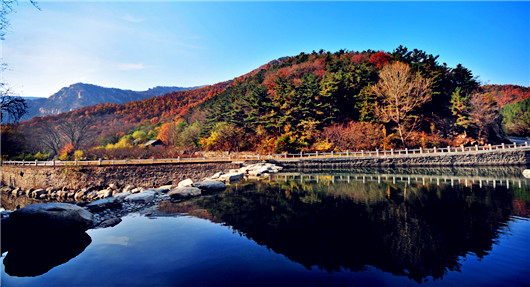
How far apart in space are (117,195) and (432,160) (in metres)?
33.2

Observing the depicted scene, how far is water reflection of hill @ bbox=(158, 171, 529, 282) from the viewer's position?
5336mm

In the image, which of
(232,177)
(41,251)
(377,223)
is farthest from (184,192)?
(377,223)

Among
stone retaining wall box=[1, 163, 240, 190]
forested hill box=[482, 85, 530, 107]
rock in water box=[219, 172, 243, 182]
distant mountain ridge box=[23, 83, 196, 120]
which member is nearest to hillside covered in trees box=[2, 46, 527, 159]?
stone retaining wall box=[1, 163, 240, 190]

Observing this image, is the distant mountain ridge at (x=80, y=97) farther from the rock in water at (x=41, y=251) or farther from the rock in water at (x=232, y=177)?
the rock in water at (x=41, y=251)

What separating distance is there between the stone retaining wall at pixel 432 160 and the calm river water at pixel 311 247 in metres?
18.5

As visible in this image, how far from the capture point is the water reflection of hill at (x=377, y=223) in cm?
534

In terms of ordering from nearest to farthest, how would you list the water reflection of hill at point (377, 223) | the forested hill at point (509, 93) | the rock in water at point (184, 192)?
the water reflection of hill at point (377, 223) → the rock in water at point (184, 192) → the forested hill at point (509, 93)

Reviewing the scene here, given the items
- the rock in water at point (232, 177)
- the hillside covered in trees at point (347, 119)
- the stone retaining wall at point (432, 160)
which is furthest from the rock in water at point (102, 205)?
the hillside covered in trees at point (347, 119)

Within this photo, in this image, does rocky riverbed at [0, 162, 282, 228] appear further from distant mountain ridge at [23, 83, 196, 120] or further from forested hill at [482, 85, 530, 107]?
distant mountain ridge at [23, 83, 196, 120]

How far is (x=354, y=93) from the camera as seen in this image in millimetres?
38312

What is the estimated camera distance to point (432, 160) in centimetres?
2772

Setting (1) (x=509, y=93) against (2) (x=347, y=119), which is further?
(1) (x=509, y=93)

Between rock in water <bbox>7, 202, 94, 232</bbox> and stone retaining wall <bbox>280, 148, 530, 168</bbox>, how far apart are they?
24.2 m

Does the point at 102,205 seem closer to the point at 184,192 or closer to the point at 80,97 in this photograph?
the point at 184,192
